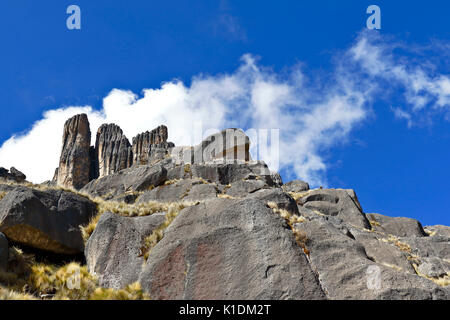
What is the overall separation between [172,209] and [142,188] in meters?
22.8

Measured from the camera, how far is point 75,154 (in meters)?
110

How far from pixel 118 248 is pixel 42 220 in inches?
129

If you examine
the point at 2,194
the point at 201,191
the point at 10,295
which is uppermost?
the point at 201,191

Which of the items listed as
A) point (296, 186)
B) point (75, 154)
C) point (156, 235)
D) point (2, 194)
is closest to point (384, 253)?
point (156, 235)

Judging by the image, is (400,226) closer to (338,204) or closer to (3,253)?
(338,204)

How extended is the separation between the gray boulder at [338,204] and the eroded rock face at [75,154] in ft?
257

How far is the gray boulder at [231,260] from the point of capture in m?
10.9

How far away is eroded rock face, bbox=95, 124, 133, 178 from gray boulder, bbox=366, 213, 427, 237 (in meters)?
86.2

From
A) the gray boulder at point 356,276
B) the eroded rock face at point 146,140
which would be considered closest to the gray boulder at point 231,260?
the gray boulder at point 356,276

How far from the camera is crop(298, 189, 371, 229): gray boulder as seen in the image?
39.1m
